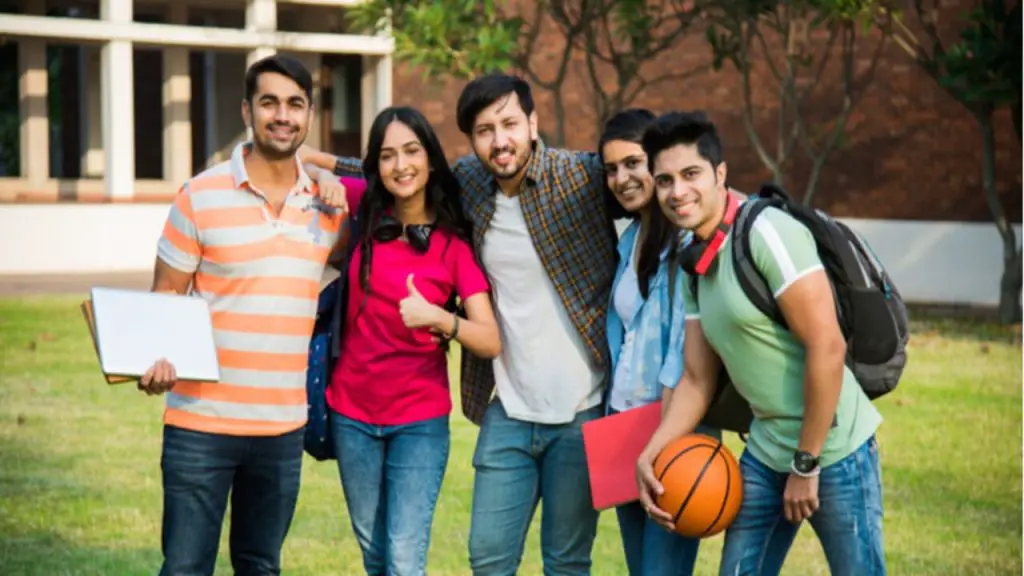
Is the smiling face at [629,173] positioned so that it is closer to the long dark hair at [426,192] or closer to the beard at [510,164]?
the beard at [510,164]

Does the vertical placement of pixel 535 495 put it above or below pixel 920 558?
above

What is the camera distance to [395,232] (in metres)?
5.34

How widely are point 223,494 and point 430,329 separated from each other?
2.78 feet

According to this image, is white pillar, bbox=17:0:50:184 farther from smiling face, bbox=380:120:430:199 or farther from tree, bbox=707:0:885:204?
smiling face, bbox=380:120:430:199

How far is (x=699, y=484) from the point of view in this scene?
470cm

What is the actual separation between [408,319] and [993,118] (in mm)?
17147

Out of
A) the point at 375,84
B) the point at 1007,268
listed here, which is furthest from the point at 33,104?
the point at 1007,268

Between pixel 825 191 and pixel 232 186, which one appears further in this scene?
pixel 825 191

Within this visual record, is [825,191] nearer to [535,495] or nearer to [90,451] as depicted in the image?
[90,451]

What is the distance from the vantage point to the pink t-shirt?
530 cm

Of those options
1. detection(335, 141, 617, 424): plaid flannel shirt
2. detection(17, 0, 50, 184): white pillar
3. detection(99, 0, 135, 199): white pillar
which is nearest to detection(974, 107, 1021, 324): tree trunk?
detection(99, 0, 135, 199): white pillar

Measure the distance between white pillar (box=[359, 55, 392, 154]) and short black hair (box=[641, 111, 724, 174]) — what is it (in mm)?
22457

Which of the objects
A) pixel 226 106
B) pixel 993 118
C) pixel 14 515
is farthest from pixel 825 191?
pixel 14 515

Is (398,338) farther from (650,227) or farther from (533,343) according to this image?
(650,227)
